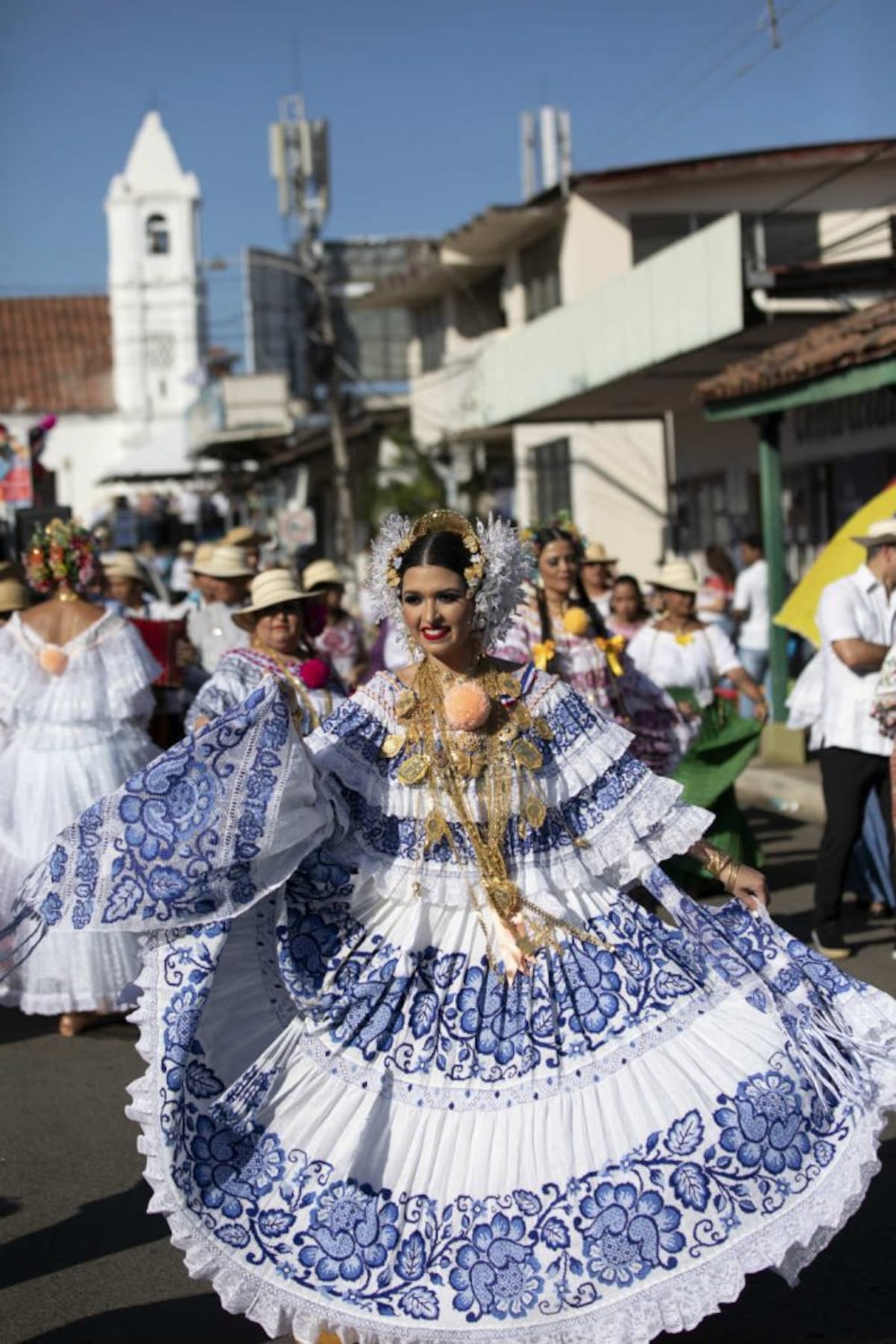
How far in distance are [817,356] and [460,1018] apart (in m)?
11.2

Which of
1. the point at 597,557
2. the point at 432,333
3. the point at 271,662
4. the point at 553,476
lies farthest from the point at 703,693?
the point at 432,333

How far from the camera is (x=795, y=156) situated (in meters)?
25.7

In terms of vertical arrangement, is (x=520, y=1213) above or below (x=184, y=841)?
below

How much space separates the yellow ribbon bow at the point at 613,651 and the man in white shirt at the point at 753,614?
8565 millimetres

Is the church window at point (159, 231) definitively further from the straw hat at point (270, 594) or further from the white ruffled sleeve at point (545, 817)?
the white ruffled sleeve at point (545, 817)

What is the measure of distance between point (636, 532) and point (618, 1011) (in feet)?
79.7

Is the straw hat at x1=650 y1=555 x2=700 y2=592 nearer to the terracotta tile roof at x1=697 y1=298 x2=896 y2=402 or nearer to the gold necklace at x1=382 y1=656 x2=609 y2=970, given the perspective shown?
the terracotta tile roof at x1=697 y1=298 x2=896 y2=402

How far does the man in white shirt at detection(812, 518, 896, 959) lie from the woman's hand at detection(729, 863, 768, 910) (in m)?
4.26

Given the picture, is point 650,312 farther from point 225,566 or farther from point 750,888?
point 750,888

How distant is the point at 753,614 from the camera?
58.2 feet

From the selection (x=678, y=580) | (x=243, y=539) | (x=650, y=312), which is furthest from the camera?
(x=650, y=312)

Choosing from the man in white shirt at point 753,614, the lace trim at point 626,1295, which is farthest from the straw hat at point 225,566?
the man in white shirt at point 753,614

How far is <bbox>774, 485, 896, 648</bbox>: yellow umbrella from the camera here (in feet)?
38.3

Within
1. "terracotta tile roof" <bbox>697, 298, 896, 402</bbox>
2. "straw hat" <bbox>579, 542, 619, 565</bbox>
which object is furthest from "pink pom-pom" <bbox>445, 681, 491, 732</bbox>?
"terracotta tile roof" <bbox>697, 298, 896, 402</bbox>
